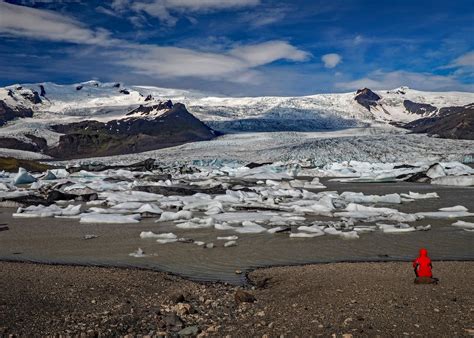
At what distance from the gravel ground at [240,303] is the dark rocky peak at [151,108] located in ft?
355

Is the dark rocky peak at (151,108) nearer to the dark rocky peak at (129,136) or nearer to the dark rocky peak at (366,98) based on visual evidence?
the dark rocky peak at (129,136)

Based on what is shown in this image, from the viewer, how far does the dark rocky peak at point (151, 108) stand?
113 m

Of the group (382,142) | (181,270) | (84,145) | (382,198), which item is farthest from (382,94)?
(181,270)

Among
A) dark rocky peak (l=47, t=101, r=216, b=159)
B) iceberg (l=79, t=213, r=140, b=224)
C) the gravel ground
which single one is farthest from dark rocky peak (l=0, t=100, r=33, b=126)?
the gravel ground

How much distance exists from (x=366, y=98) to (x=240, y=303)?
459 ft

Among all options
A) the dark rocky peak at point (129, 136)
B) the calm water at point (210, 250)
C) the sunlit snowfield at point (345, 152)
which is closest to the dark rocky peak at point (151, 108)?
the dark rocky peak at point (129, 136)

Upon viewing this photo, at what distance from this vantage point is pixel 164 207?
14.6 meters

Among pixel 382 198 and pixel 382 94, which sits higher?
pixel 382 94

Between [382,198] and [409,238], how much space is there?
643 cm

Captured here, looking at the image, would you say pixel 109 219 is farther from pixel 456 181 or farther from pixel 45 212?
pixel 456 181

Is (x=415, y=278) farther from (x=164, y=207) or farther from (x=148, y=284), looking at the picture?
(x=164, y=207)

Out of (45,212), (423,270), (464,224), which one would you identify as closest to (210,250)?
(423,270)

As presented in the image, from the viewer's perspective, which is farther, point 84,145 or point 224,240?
point 84,145

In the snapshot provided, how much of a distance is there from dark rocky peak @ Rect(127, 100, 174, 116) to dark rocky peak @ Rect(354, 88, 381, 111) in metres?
48.4
